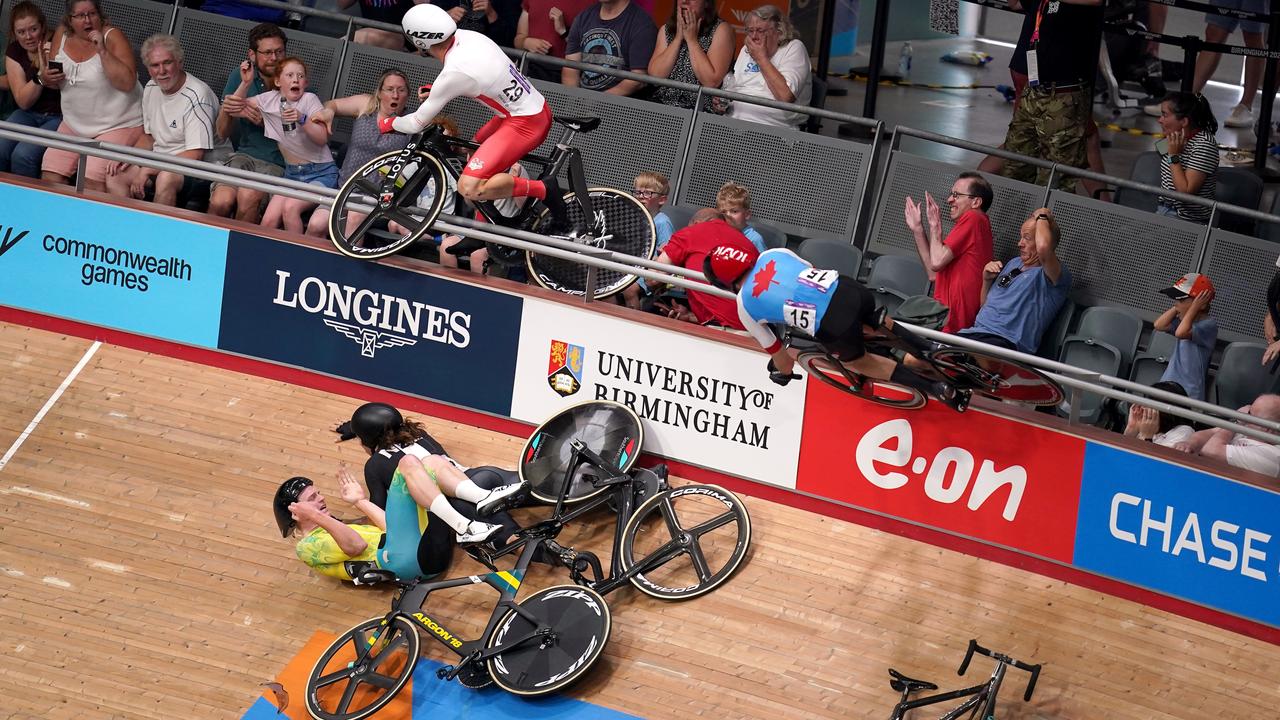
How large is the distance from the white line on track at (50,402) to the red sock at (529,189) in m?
3.45

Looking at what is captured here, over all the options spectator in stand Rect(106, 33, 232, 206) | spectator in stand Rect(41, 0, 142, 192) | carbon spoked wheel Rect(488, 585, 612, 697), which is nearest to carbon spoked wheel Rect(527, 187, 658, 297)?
carbon spoked wheel Rect(488, 585, 612, 697)

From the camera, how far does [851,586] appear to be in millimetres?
8023

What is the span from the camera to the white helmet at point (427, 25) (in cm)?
796

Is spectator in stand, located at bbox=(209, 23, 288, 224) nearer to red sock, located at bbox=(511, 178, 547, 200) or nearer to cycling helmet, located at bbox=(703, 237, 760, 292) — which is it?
red sock, located at bbox=(511, 178, 547, 200)

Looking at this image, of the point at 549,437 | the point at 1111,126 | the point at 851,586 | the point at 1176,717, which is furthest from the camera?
the point at 1111,126

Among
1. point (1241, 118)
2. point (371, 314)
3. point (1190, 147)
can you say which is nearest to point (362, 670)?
point (371, 314)

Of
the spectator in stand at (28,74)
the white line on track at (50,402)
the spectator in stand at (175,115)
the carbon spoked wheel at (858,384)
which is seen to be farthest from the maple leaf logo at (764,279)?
the spectator in stand at (28,74)

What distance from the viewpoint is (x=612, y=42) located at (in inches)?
423

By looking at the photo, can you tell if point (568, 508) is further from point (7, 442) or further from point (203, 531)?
point (7, 442)

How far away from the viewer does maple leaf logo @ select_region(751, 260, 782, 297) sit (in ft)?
24.1

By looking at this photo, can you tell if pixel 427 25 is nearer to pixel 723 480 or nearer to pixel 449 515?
pixel 449 515

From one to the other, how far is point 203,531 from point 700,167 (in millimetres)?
4439

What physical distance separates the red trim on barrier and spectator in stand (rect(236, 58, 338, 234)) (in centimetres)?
107

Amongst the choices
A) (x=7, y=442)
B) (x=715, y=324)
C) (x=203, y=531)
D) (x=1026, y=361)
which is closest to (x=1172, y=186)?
(x=1026, y=361)
